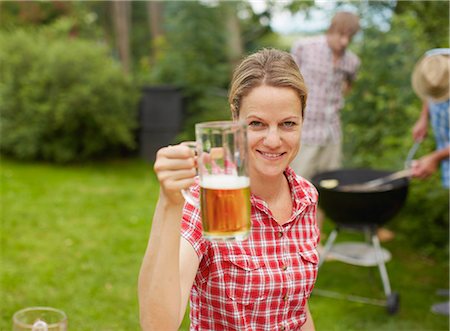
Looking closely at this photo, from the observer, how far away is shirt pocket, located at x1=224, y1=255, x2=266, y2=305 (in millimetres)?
1615

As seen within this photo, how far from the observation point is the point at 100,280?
4.31 m

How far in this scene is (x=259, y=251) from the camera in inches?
65.6

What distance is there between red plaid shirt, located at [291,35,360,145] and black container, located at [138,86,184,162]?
3.33 meters

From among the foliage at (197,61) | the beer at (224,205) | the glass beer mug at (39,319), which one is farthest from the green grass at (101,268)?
the beer at (224,205)

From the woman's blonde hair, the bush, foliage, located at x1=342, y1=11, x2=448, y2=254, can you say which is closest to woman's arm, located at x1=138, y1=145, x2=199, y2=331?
the woman's blonde hair

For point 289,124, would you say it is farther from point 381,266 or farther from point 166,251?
point 381,266

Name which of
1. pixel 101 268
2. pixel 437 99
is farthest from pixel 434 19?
pixel 101 268

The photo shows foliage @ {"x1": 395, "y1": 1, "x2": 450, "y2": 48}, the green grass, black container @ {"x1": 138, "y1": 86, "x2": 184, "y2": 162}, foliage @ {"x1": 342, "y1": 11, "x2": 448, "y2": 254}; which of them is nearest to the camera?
the green grass

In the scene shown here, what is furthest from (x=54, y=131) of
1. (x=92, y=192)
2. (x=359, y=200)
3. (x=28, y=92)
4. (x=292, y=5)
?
(x=359, y=200)

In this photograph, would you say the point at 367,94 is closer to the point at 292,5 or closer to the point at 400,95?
the point at 400,95

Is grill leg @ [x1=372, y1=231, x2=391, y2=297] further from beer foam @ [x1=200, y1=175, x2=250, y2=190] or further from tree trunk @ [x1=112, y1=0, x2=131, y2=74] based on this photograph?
tree trunk @ [x1=112, y1=0, x2=131, y2=74]

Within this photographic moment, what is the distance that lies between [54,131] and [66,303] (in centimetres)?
425

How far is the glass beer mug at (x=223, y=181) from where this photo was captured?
1.15 meters

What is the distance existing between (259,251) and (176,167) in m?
0.58
